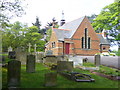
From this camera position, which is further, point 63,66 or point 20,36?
point 20,36

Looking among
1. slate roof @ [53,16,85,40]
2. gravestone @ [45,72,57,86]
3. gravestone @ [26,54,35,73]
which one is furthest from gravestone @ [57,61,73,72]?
slate roof @ [53,16,85,40]

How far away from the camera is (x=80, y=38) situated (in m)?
29.5

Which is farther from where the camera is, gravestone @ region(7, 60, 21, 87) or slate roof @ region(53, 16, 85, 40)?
slate roof @ region(53, 16, 85, 40)

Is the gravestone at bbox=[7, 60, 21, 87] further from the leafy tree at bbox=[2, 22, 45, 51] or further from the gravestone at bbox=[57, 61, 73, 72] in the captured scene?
the leafy tree at bbox=[2, 22, 45, 51]

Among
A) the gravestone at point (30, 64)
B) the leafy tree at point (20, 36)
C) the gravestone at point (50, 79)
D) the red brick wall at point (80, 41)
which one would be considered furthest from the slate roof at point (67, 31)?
the gravestone at point (50, 79)

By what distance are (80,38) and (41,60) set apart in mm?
16697

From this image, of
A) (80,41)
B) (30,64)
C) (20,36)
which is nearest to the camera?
(30,64)

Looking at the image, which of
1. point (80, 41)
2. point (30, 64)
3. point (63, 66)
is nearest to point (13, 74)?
point (30, 64)

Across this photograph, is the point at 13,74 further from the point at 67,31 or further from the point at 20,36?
the point at 67,31

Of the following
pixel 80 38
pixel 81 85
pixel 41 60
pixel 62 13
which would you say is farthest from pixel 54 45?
pixel 81 85

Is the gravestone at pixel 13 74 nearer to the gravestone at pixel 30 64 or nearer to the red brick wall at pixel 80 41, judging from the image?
the gravestone at pixel 30 64

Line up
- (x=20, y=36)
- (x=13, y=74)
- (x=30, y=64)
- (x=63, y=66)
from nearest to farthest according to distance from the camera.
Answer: (x=13, y=74) → (x=30, y=64) → (x=63, y=66) → (x=20, y=36)

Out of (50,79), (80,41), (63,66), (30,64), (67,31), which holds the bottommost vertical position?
(50,79)

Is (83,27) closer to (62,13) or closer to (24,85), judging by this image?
(62,13)
